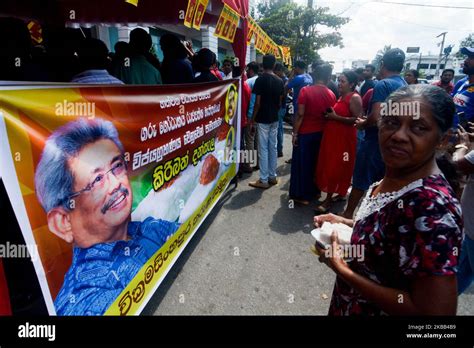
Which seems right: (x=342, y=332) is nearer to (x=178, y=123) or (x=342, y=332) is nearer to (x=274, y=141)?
(x=178, y=123)

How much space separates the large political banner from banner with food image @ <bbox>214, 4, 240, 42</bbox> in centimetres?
106

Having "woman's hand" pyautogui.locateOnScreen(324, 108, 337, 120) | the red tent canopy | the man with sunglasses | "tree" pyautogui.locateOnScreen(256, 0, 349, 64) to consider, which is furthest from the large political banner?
"tree" pyautogui.locateOnScreen(256, 0, 349, 64)

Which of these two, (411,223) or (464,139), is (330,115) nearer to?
(464,139)

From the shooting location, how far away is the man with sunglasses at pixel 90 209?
135cm

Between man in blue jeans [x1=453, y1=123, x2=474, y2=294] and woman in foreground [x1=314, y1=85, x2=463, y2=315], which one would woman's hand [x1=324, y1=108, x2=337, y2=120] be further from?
woman in foreground [x1=314, y1=85, x2=463, y2=315]

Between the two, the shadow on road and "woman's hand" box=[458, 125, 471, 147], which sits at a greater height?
"woman's hand" box=[458, 125, 471, 147]

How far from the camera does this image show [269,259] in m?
3.03

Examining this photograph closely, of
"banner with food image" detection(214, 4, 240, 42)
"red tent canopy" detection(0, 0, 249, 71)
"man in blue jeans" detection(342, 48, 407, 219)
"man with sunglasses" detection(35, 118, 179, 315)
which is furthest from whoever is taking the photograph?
"red tent canopy" detection(0, 0, 249, 71)

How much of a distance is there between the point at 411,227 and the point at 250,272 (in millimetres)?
2119

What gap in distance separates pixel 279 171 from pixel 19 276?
5052mm

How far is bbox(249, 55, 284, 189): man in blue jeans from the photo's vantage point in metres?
4.52

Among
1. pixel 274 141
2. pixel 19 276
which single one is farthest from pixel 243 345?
pixel 274 141

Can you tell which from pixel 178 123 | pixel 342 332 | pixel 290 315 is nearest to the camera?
pixel 342 332

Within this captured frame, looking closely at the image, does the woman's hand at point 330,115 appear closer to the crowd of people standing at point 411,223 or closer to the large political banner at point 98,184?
the large political banner at point 98,184
